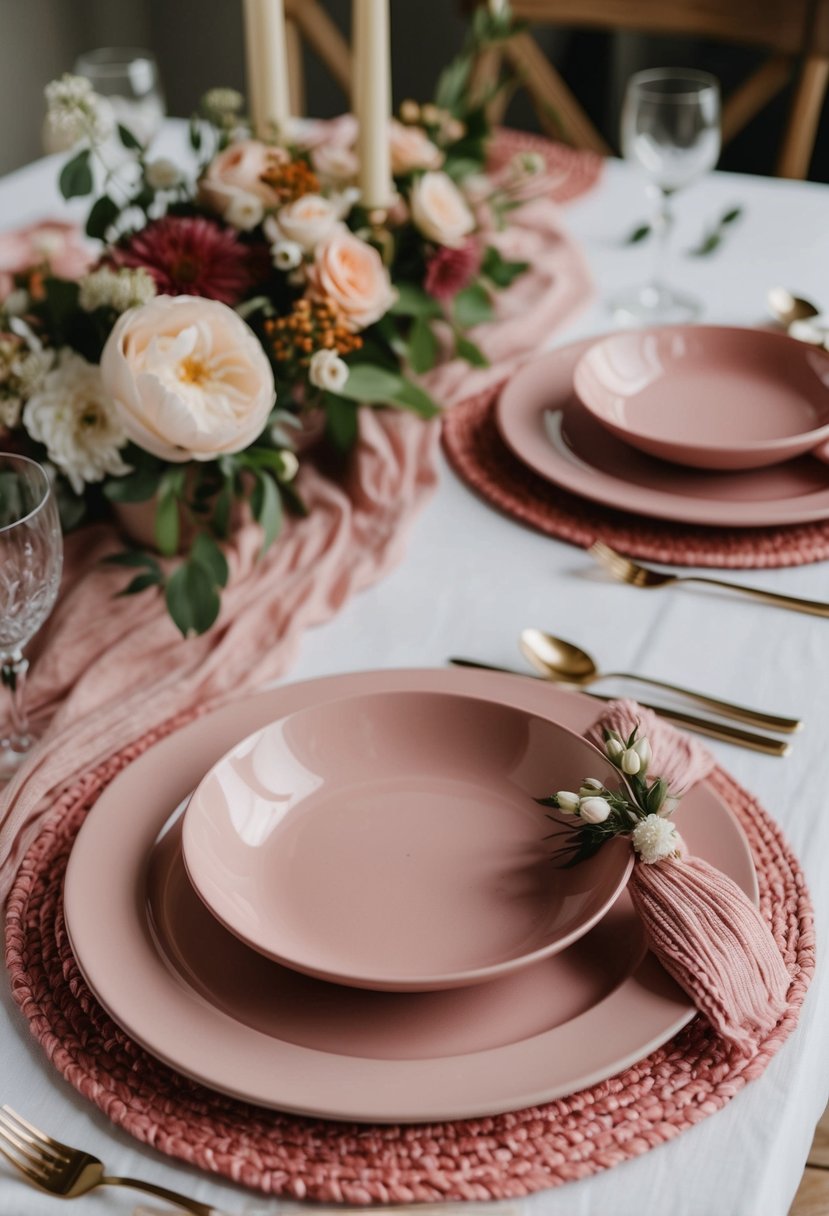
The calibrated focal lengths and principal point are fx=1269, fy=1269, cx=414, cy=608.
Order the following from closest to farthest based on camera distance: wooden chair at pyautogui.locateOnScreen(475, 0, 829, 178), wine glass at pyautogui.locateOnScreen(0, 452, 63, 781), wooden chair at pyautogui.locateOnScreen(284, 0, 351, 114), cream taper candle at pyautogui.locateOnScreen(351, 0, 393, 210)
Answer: wine glass at pyautogui.locateOnScreen(0, 452, 63, 781), cream taper candle at pyautogui.locateOnScreen(351, 0, 393, 210), wooden chair at pyautogui.locateOnScreen(475, 0, 829, 178), wooden chair at pyautogui.locateOnScreen(284, 0, 351, 114)

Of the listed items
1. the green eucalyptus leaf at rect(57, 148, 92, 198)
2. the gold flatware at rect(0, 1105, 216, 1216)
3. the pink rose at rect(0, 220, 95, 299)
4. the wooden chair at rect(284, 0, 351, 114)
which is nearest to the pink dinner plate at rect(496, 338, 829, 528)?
the green eucalyptus leaf at rect(57, 148, 92, 198)

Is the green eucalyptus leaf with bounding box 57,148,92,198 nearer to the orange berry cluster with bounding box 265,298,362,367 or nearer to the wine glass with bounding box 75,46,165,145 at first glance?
the orange berry cluster with bounding box 265,298,362,367

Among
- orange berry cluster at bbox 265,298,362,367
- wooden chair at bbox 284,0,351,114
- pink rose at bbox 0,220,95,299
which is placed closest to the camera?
orange berry cluster at bbox 265,298,362,367

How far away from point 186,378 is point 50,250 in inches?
18.9

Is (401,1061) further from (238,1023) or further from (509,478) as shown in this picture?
(509,478)

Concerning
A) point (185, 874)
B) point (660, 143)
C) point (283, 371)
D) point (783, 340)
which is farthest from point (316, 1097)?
point (660, 143)

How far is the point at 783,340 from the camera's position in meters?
1.10

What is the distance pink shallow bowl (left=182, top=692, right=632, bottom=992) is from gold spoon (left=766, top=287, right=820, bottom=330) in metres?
0.72

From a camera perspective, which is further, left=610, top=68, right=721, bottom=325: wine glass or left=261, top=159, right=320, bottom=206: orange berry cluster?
left=610, top=68, right=721, bottom=325: wine glass

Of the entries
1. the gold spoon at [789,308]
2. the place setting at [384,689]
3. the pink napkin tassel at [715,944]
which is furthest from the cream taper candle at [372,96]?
the pink napkin tassel at [715,944]

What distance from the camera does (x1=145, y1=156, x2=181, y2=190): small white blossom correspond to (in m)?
0.98

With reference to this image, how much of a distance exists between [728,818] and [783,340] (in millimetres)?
577

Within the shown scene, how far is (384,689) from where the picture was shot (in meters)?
0.75

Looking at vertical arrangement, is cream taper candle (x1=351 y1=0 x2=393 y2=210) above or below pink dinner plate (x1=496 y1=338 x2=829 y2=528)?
above
